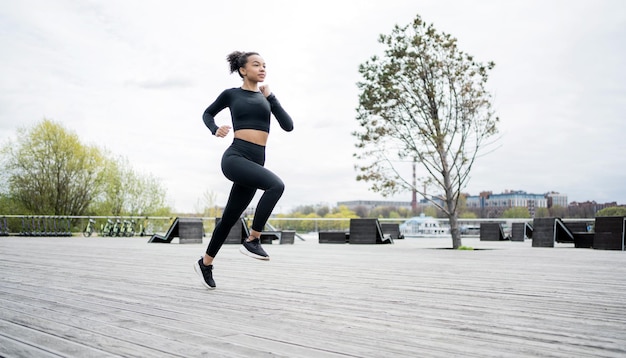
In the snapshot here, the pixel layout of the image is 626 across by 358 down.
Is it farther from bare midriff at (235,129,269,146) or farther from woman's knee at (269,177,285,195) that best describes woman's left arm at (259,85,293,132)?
woman's knee at (269,177,285,195)

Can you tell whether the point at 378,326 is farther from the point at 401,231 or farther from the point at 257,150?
the point at 401,231

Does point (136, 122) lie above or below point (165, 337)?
above

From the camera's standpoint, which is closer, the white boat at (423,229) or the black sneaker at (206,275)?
the black sneaker at (206,275)

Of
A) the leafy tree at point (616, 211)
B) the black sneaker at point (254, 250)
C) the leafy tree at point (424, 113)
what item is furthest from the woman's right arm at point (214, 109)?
the leafy tree at point (616, 211)

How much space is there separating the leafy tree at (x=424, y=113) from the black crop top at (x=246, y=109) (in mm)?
7536

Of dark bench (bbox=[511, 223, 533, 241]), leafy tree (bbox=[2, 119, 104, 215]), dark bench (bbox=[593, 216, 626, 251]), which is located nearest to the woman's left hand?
dark bench (bbox=[593, 216, 626, 251])

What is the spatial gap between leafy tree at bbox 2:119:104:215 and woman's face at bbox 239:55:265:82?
33226 mm

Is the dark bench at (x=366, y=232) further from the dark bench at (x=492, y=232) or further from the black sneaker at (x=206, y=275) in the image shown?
the black sneaker at (x=206, y=275)

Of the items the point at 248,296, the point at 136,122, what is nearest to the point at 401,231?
the point at 136,122

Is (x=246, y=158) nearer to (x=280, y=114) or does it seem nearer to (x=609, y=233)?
(x=280, y=114)

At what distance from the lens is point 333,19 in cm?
1485

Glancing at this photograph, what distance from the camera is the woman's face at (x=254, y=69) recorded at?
3760mm

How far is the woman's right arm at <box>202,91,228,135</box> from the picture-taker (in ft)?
12.3

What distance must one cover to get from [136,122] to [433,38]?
22.8m
